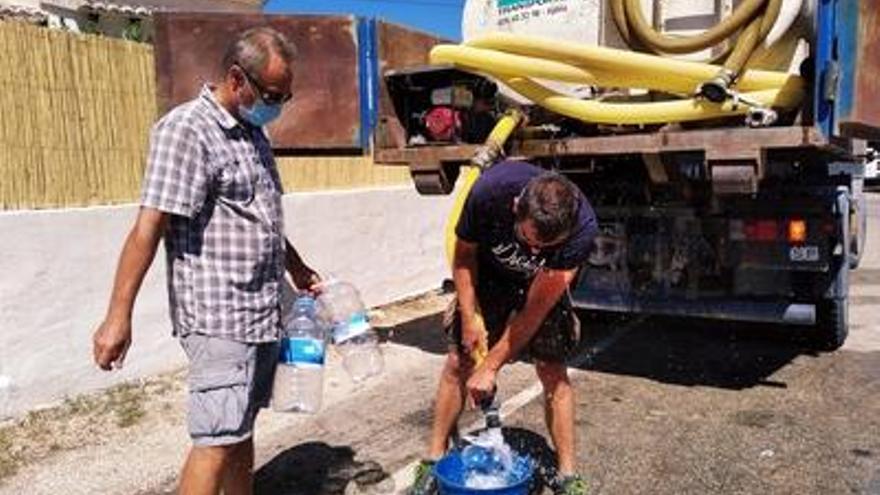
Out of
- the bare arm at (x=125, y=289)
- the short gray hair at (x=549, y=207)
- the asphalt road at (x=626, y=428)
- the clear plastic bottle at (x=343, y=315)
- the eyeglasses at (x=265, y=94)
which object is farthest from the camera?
the asphalt road at (x=626, y=428)

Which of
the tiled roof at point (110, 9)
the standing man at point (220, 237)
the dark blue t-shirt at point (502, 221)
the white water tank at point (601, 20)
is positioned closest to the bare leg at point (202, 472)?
the standing man at point (220, 237)

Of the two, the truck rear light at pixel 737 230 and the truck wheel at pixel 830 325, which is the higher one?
the truck rear light at pixel 737 230

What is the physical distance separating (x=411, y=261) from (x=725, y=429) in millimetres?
4711

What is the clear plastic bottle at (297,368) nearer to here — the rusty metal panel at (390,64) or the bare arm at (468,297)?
the bare arm at (468,297)

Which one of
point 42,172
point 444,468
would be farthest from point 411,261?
point 444,468

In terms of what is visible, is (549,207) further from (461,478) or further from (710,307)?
(710,307)

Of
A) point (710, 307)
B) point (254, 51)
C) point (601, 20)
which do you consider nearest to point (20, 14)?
point (601, 20)

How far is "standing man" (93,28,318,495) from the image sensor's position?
3.23m

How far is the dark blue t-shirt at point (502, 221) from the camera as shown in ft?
12.9

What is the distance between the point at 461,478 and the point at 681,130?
2846 millimetres

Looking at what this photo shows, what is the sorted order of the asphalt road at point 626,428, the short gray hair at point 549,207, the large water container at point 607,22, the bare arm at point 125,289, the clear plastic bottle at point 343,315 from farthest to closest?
the large water container at point 607,22 → the asphalt road at point 626,428 → the clear plastic bottle at point 343,315 → the short gray hair at point 549,207 → the bare arm at point 125,289

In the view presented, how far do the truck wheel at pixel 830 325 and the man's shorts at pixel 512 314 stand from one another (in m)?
3.16

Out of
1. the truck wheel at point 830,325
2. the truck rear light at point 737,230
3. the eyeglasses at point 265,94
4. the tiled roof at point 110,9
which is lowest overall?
the truck wheel at point 830,325

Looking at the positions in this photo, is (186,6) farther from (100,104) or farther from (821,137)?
(821,137)
